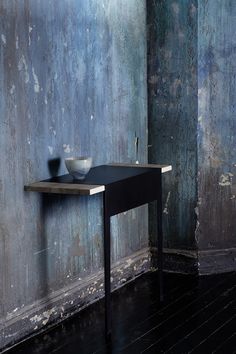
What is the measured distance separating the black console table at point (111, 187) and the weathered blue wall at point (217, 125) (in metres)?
0.68

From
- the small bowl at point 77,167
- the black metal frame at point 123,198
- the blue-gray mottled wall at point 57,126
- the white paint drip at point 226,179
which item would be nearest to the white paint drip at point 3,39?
the blue-gray mottled wall at point 57,126

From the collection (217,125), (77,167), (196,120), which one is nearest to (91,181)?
(77,167)

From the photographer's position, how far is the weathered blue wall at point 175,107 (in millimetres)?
4723

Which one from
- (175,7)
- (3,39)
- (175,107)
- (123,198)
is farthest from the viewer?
(175,107)

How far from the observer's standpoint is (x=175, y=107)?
15.8 ft

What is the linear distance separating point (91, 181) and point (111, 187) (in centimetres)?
12

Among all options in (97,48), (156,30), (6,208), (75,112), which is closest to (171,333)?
(6,208)

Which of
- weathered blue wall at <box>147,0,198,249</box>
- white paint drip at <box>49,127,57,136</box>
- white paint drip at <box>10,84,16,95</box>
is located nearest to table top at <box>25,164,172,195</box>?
Answer: white paint drip at <box>49,127,57,136</box>

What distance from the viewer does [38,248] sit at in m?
3.78

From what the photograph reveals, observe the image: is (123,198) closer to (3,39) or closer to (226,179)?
(3,39)

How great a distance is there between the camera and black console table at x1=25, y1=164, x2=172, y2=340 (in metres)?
3.52

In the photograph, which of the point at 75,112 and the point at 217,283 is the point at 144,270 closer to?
the point at 217,283

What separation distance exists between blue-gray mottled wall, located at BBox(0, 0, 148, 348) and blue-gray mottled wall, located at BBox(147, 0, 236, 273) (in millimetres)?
201

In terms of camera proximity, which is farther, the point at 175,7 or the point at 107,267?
the point at 175,7
